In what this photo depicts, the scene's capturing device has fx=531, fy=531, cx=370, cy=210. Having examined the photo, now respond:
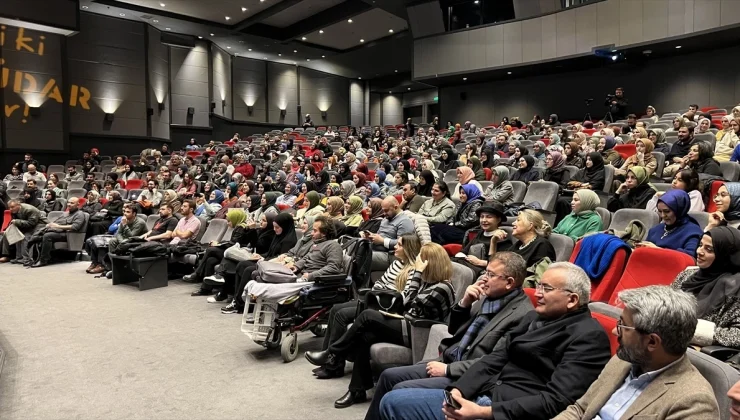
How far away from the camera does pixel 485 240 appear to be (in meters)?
4.43

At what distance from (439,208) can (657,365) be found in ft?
12.7

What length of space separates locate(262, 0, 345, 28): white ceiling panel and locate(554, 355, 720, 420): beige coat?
18.3 m

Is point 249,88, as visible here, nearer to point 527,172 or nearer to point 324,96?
point 324,96

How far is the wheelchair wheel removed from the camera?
3.80 meters

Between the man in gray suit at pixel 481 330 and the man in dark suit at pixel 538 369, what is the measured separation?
0.32 feet

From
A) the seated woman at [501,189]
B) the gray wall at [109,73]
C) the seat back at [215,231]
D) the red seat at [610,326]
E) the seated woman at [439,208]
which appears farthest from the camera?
the gray wall at [109,73]

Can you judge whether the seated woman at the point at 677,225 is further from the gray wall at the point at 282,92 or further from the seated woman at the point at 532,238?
the gray wall at the point at 282,92

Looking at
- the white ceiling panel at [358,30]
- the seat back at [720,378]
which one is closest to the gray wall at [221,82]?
the white ceiling panel at [358,30]

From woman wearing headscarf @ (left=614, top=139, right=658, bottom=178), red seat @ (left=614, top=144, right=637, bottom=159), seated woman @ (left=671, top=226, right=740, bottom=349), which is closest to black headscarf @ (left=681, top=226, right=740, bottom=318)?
seated woman @ (left=671, top=226, right=740, bottom=349)

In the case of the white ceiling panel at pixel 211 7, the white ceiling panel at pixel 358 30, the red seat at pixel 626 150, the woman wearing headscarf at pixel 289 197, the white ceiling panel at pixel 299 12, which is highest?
the white ceiling panel at pixel 299 12

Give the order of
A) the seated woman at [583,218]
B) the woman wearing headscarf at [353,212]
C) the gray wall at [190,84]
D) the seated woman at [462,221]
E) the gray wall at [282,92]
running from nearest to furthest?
the seated woman at [583,218]
the seated woman at [462,221]
the woman wearing headscarf at [353,212]
the gray wall at [190,84]
the gray wall at [282,92]

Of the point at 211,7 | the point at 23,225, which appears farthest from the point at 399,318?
the point at 211,7

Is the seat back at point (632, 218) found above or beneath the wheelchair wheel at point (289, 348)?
above

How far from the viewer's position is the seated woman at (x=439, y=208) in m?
5.37
